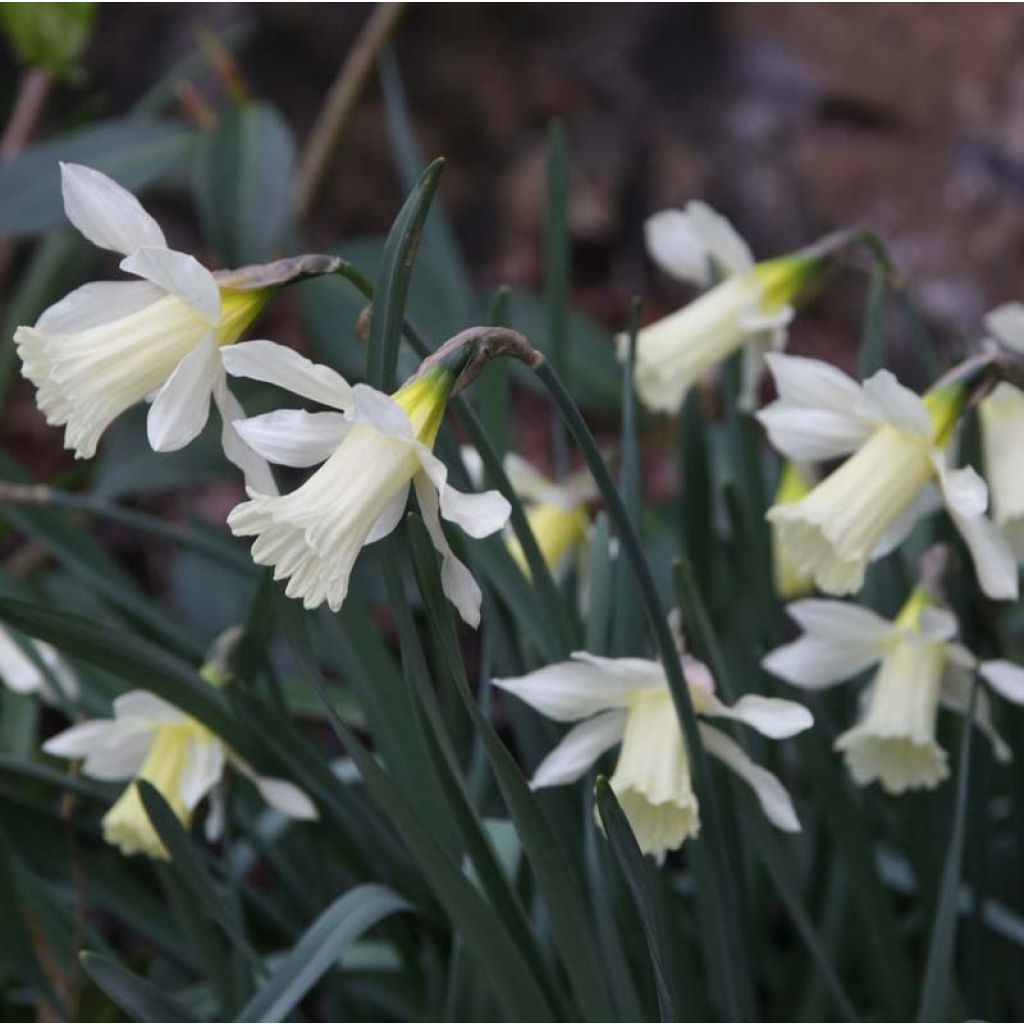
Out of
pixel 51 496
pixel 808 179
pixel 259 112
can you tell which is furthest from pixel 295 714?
pixel 808 179

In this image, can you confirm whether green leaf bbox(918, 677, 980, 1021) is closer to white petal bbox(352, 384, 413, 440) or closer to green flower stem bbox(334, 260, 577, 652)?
green flower stem bbox(334, 260, 577, 652)

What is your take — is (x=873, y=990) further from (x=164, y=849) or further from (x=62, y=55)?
(x=62, y=55)

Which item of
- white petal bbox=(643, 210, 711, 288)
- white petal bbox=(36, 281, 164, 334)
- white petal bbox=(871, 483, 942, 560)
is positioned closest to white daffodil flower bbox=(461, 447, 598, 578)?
white petal bbox=(643, 210, 711, 288)

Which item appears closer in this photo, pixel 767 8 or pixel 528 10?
pixel 767 8

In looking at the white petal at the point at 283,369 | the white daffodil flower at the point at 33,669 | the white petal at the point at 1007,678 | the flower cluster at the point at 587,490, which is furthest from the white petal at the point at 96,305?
the white petal at the point at 1007,678

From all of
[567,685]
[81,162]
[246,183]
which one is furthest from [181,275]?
[81,162]

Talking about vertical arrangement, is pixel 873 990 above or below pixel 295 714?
below

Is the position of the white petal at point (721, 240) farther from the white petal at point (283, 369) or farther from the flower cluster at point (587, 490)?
the white petal at point (283, 369)
